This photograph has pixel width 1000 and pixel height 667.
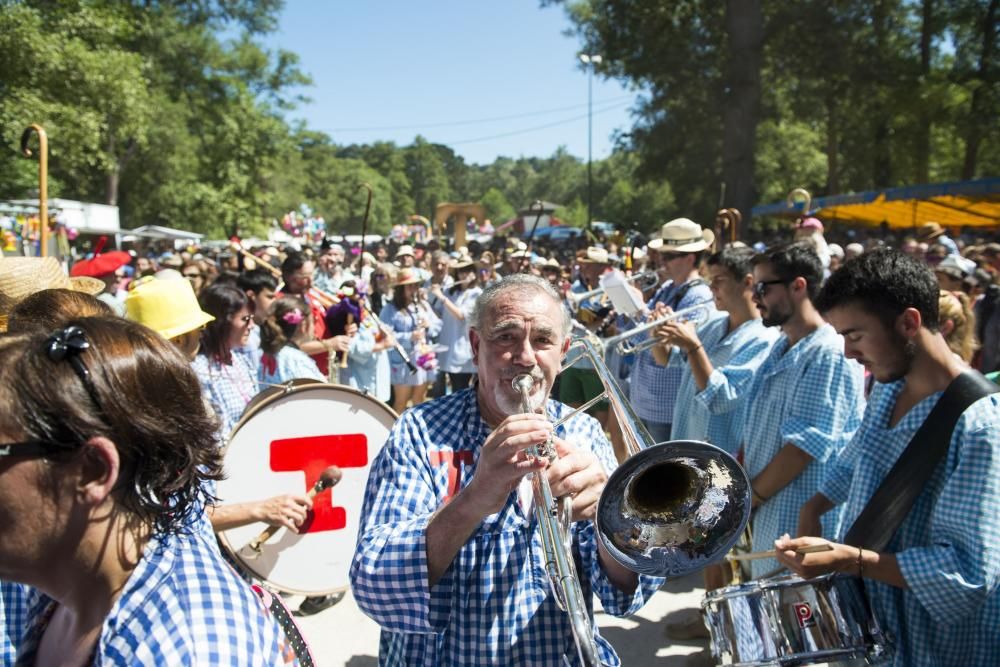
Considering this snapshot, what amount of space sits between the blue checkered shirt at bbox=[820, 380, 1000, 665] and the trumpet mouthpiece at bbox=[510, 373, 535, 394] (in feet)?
4.32

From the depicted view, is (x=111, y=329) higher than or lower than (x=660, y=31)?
lower

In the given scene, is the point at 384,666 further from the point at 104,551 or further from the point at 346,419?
the point at 346,419

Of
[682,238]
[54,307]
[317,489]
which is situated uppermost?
[682,238]

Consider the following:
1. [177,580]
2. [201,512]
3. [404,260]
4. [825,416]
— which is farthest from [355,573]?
[404,260]

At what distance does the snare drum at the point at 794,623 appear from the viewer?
2398mm

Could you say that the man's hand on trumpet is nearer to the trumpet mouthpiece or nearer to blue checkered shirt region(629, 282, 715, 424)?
the trumpet mouthpiece

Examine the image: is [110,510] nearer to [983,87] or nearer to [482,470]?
[482,470]

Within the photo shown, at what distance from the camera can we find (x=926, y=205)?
23.8m

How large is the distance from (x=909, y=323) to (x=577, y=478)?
4.64ft

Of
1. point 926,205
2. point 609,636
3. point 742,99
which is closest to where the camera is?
point 609,636

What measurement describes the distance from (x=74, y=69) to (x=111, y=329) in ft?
77.2

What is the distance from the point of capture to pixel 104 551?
51.0 inches

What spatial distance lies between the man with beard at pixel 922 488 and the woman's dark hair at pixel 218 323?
3105 millimetres

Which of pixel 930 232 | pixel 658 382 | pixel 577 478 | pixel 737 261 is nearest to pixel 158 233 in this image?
pixel 930 232
